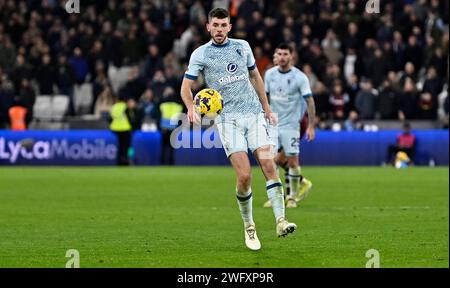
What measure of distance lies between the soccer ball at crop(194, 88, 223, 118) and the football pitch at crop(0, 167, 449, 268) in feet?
4.79

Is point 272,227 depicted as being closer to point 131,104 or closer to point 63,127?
point 131,104

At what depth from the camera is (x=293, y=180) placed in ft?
57.5

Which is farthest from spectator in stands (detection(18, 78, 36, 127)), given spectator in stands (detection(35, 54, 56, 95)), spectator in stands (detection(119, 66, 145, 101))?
spectator in stands (detection(119, 66, 145, 101))

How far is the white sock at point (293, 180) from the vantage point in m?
17.5

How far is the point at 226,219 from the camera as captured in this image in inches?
592

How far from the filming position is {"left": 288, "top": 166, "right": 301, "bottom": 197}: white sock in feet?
57.4

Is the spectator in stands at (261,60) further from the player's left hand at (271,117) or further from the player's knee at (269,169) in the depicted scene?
the player's knee at (269,169)

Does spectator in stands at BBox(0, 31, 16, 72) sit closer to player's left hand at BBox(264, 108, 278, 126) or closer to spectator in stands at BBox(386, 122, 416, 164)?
spectator in stands at BBox(386, 122, 416, 164)

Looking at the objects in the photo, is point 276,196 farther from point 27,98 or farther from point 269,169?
point 27,98

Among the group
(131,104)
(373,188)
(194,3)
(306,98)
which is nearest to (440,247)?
(306,98)

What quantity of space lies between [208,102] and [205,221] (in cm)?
382

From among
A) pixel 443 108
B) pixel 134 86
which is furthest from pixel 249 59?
pixel 443 108

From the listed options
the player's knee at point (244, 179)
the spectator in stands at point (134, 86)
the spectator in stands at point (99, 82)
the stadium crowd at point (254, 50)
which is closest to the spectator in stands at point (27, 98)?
the stadium crowd at point (254, 50)

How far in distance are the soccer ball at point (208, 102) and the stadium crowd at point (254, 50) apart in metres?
17.1
